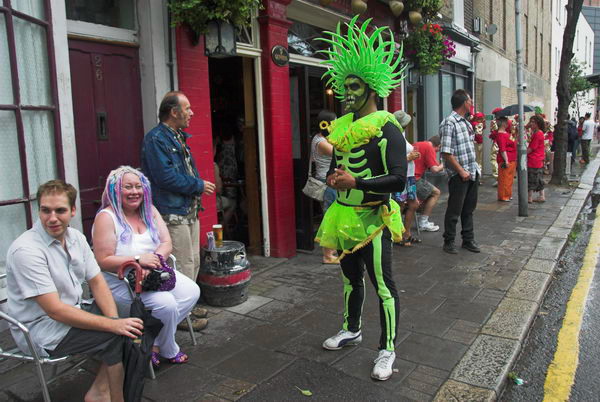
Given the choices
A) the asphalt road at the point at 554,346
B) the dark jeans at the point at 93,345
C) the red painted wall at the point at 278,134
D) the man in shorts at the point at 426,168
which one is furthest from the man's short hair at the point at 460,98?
the dark jeans at the point at 93,345

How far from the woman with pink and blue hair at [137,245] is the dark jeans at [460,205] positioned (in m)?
4.08

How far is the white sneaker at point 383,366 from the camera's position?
11.1 ft

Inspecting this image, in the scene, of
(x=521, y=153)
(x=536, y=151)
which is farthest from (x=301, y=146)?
(x=536, y=151)

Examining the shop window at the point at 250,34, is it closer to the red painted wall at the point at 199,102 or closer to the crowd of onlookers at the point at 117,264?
the red painted wall at the point at 199,102

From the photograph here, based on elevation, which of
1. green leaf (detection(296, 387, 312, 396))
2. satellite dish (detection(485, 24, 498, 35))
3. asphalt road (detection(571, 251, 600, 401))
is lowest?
asphalt road (detection(571, 251, 600, 401))

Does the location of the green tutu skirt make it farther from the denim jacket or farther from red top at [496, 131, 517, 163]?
red top at [496, 131, 517, 163]

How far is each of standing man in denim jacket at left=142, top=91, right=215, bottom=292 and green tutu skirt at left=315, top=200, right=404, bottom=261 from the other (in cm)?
127

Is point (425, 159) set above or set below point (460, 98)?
below

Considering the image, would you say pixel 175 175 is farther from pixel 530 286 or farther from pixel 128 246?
pixel 530 286

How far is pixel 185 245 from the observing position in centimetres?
427

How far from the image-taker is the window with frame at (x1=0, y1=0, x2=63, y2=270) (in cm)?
376

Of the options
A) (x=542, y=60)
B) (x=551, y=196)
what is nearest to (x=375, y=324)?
(x=551, y=196)

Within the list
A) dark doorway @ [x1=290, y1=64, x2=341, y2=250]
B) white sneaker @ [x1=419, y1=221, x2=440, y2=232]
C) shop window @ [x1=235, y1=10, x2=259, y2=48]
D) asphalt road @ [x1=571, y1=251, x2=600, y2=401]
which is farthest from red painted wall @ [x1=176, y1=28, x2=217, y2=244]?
white sneaker @ [x1=419, y1=221, x2=440, y2=232]

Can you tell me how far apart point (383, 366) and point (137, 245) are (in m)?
1.85
